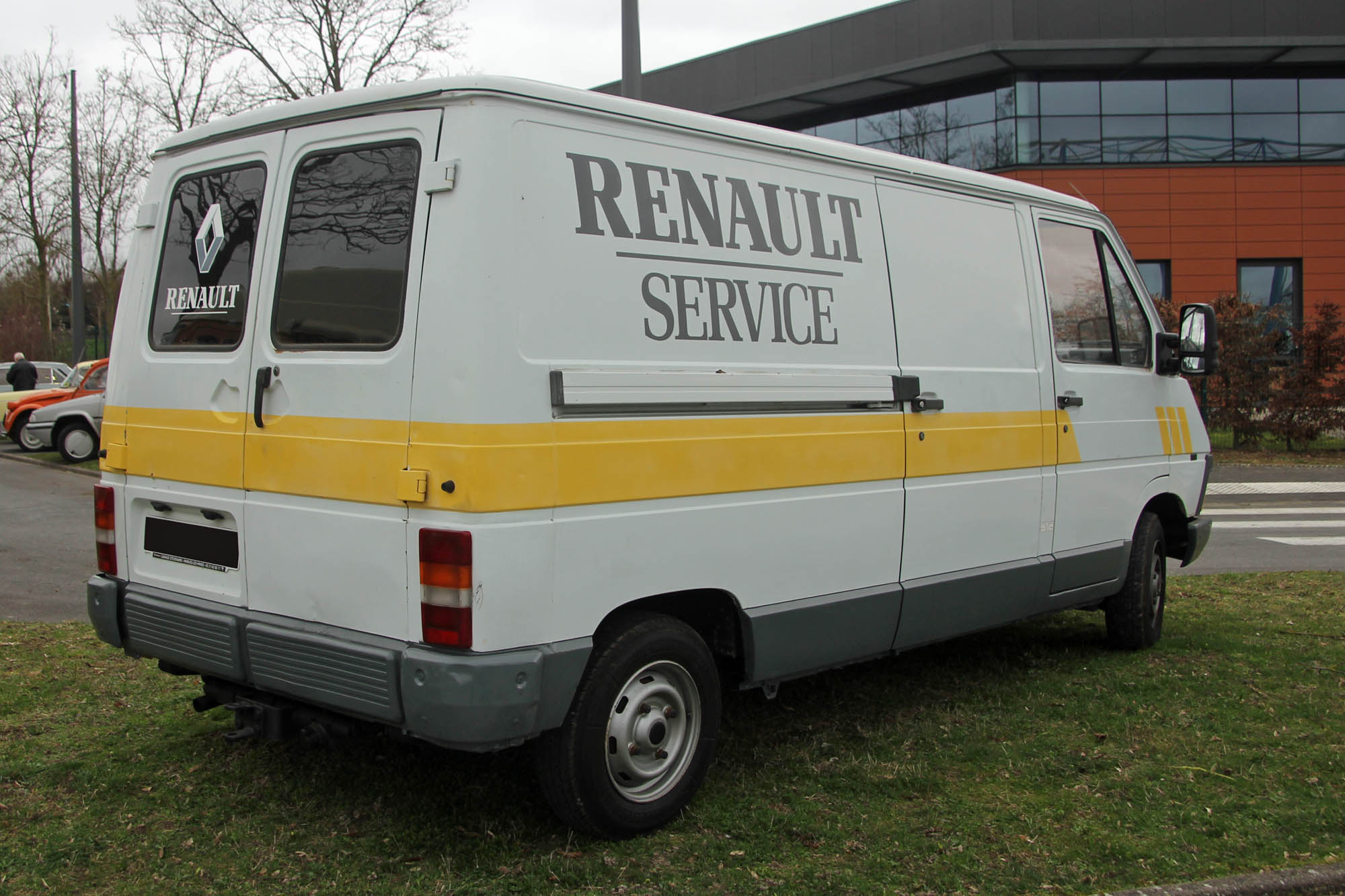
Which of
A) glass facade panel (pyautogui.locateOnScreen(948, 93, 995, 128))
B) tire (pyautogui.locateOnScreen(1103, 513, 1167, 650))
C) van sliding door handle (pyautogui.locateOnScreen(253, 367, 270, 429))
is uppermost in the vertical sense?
glass facade panel (pyautogui.locateOnScreen(948, 93, 995, 128))

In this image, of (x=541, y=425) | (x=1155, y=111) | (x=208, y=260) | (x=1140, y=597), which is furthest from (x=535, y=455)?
(x=1155, y=111)

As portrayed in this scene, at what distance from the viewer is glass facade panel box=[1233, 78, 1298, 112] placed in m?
28.6

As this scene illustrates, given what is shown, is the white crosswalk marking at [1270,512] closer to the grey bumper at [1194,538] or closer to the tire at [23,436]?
the grey bumper at [1194,538]

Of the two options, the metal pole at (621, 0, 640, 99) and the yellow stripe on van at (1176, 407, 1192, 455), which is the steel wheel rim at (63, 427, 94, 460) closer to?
the metal pole at (621, 0, 640, 99)

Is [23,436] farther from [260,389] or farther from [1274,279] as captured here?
[1274,279]

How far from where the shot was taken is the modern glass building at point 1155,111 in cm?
2742

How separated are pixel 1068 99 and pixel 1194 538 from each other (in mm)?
24394

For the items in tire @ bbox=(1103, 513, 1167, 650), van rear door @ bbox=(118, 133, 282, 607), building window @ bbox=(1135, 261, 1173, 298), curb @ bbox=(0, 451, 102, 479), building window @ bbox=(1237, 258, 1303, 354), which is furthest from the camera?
building window @ bbox=(1237, 258, 1303, 354)

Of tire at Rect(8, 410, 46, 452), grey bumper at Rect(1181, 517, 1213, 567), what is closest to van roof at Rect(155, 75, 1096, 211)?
grey bumper at Rect(1181, 517, 1213, 567)

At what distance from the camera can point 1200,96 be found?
28625mm

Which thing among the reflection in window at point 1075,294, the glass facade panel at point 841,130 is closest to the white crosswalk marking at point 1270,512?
the reflection in window at point 1075,294

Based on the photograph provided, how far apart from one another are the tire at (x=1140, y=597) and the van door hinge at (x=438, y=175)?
440 centimetres

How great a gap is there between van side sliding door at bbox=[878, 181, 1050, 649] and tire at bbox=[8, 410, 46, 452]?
61.9 ft

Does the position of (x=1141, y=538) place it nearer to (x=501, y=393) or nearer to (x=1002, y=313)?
(x=1002, y=313)
